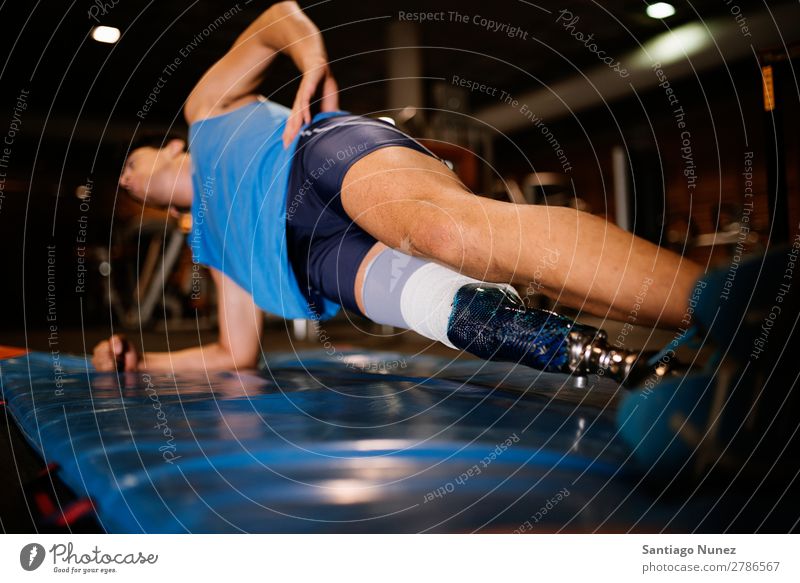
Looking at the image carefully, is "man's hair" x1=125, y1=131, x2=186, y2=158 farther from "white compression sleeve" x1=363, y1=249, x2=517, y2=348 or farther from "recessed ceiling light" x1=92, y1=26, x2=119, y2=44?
"white compression sleeve" x1=363, y1=249, x2=517, y2=348

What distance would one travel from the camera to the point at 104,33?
1063mm

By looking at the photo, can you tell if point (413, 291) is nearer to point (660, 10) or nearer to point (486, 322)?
point (486, 322)

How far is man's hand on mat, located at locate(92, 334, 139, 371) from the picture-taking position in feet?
3.66

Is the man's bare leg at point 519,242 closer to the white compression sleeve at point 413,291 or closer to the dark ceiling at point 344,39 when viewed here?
the white compression sleeve at point 413,291

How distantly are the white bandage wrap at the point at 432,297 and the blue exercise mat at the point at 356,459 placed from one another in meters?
0.10

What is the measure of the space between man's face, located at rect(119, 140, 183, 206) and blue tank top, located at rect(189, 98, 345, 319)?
0.05m

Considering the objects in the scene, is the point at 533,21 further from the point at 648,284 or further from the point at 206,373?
the point at 206,373

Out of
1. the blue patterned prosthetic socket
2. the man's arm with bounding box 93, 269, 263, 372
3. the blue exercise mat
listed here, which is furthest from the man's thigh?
the man's arm with bounding box 93, 269, 263, 372

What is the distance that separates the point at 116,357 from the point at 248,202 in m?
0.39

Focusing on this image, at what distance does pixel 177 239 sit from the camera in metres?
1.53

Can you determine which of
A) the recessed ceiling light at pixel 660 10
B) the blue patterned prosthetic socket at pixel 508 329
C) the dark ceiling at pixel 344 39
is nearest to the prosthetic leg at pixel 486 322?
the blue patterned prosthetic socket at pixel 508 329

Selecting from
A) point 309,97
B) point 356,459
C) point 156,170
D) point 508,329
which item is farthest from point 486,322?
point 156,170

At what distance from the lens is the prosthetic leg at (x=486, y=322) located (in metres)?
0.74

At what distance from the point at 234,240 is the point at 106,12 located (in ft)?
1.49
